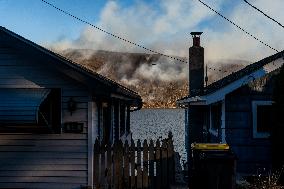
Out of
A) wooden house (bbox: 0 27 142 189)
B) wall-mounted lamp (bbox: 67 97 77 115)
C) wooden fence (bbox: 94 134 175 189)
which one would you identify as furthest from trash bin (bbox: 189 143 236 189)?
wall-mounted lamp (bbox: 67 97 77 115)

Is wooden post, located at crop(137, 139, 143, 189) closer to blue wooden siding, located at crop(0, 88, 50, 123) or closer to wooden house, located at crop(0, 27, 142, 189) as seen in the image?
wooden house, located at crop(0, 27, 142, 189)

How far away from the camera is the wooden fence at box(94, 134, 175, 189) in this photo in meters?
10.7

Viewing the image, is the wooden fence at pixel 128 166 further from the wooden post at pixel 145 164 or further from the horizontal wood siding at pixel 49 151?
the horizontal wood siding at pixel 49 151

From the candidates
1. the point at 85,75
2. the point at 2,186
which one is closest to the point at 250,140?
the point at 85,75

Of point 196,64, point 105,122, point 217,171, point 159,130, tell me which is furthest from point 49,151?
point 159,130

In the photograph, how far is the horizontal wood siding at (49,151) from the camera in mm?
11062

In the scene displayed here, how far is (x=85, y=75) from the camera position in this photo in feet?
35.2

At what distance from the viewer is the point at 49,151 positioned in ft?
36.6

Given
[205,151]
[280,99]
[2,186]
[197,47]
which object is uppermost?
[197,47]

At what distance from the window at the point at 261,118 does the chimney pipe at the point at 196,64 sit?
9983 millimetres

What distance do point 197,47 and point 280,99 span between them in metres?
12.3

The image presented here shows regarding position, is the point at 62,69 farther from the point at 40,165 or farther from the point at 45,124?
the point at 40,165

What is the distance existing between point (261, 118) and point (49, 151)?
22.2 ft

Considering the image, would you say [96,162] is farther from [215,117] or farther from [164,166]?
[215,117]
